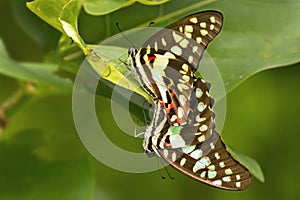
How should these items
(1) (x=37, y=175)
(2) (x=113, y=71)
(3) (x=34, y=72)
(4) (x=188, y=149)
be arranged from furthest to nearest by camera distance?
(1) (x=37, y=175) → (3) (x=34, y=72) → (4) (x=188, y=149) → (2) (x=113, y=71)

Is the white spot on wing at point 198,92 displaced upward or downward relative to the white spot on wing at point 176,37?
downward

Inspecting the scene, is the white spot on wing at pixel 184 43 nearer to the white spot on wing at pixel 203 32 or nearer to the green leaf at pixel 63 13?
the white spot on wing at pixel 203 32

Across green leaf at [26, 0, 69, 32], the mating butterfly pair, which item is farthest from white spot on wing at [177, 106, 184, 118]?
green leaf at [26, 0, 69, 32]

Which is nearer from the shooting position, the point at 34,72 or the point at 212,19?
the point at 212,19

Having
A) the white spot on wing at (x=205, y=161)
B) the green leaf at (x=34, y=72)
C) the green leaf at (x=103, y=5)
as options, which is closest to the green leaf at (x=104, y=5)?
the green leaf at (x=103, y=5)

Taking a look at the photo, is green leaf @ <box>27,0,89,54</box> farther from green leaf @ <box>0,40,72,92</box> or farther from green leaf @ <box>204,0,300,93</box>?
green leaf @ <box>204,0,300,93</box>

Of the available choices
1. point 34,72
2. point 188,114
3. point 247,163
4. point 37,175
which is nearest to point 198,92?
point 188,114

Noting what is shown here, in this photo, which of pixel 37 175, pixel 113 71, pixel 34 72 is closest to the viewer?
pixel 113 71

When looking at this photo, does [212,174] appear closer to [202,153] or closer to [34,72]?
[202,153]

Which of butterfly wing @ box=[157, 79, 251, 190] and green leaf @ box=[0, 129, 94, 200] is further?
green leaf @ box=[0, 129, 94, 200]
